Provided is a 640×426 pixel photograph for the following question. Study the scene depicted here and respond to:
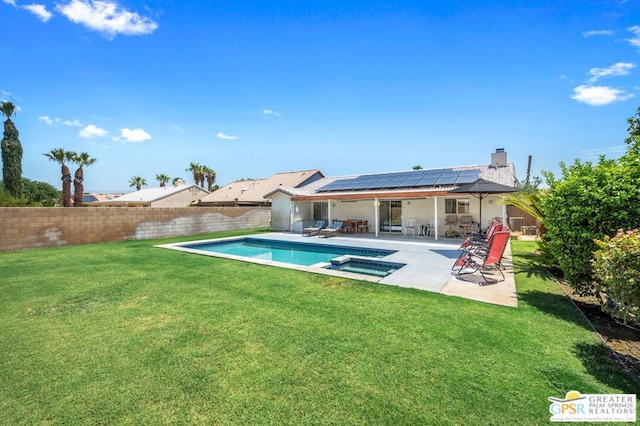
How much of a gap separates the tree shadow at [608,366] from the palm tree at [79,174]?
47.7 m

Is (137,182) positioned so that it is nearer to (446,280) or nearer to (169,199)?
(169,199)

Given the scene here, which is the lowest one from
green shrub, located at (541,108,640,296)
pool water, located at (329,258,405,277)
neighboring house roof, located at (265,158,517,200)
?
pool water, located at (329,258,405,277)

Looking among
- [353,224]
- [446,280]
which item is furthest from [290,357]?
[353,224]

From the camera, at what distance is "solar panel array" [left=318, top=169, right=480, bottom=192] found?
19023 millimetres

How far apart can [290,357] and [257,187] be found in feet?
111

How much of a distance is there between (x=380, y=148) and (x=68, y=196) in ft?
125

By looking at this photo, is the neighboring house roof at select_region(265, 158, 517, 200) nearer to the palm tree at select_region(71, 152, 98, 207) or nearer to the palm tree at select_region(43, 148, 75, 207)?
the palm tree at select_region(43, 148, 75, 207)

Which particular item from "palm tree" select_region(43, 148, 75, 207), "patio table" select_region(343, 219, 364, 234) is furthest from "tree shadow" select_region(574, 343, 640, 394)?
"palm tree" select_region(43, 148, 75, 207)

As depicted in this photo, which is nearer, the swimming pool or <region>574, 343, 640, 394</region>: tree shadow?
<region>574, 343, 640, 394</region>: tree shadow

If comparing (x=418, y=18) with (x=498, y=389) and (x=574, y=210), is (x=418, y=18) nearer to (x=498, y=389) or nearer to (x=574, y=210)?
(x=574, y=210)

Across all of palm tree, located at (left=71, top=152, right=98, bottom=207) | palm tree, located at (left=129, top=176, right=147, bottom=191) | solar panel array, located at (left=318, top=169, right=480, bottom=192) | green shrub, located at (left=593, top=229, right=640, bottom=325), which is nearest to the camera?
green shrub, located at (left=593, top=229, right=640, bottom=325)

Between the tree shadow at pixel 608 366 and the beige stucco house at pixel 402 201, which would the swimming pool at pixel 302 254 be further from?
the beige stucco house at pixel 402 201

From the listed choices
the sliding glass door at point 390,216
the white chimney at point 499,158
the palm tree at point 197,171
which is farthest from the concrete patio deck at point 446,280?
the palm tree at point 197,171

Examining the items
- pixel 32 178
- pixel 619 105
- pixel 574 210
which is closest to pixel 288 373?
pixel 574 210
